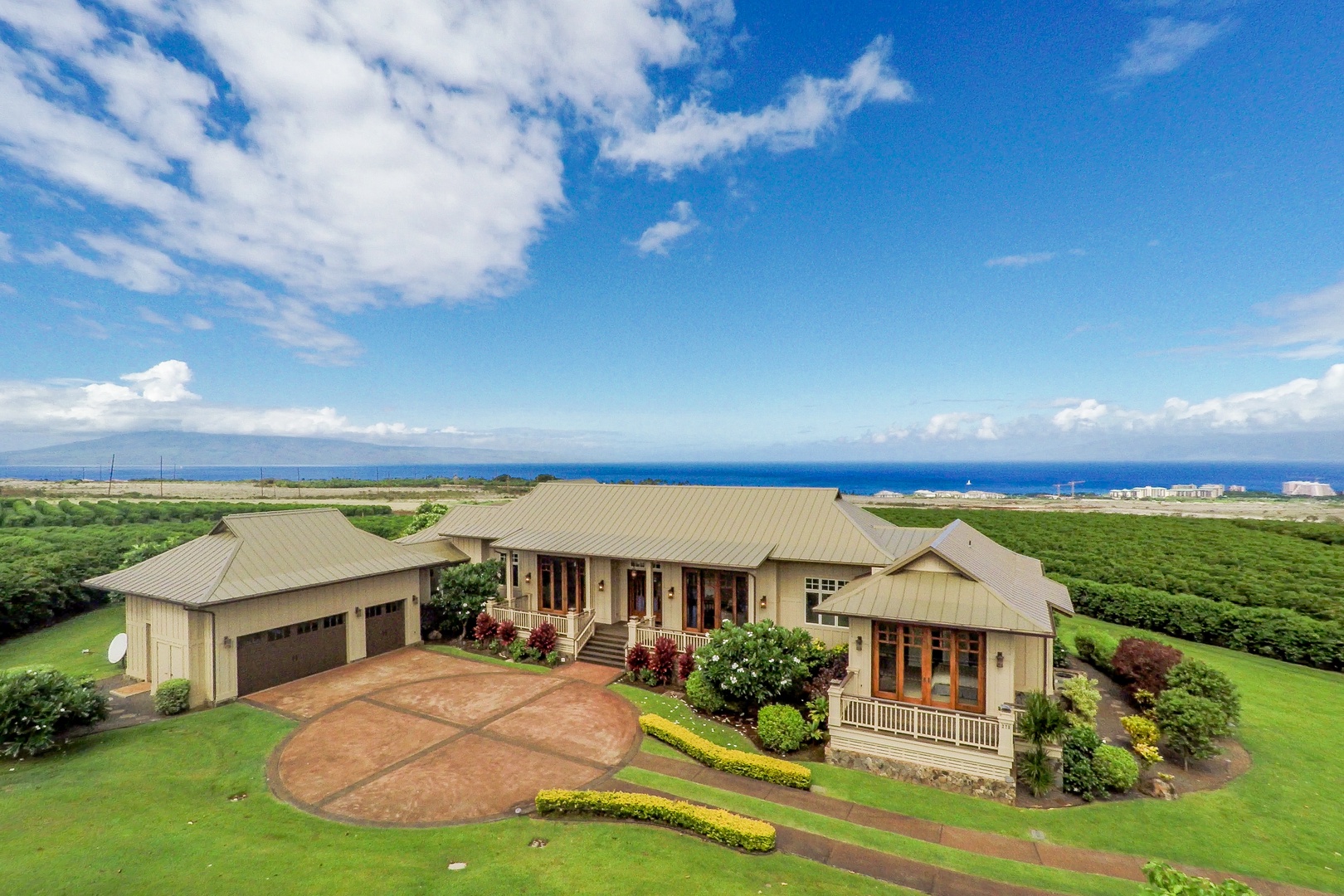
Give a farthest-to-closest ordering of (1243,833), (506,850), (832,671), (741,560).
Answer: (741,560) → (832,671) → (1243,833) → (506,850)

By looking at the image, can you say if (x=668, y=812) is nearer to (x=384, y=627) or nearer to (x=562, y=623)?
(x=562, y=623)

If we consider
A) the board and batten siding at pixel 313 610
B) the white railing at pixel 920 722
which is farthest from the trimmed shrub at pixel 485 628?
the white railing at pixel 920 722

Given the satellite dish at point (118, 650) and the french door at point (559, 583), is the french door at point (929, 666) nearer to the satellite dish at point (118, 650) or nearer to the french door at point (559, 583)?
the french door at point (559, 583)

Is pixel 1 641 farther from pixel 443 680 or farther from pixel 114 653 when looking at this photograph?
pixel 443 680

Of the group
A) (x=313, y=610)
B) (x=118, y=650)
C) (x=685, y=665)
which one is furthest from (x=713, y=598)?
(x=118, y=650)

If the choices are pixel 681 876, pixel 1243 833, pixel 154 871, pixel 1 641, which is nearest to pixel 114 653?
pixel 1 641

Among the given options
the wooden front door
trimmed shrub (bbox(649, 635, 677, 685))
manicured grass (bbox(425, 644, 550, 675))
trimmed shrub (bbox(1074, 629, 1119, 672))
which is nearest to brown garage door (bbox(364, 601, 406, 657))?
manicured grass (bbox(425, 644, 550, 675))
